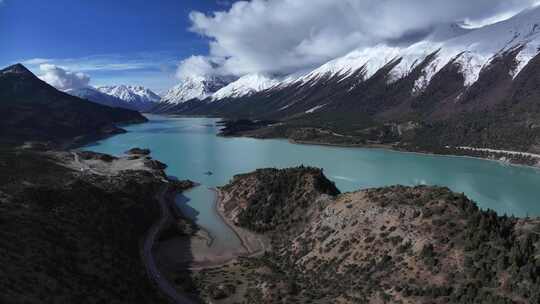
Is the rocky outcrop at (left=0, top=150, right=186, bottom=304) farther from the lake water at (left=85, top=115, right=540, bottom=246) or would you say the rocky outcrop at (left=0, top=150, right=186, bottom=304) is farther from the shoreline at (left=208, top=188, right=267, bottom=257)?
the lake water at (left=85, top=115, right=540, bottom=246)

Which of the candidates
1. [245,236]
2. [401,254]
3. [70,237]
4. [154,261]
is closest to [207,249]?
[245,236]

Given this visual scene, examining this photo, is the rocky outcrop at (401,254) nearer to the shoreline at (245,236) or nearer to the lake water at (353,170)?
the shoreline at (245,236)

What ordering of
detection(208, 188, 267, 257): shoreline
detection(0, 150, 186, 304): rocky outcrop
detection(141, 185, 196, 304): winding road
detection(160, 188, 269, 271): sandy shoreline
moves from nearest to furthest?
detection(0, 150, 186, 304): rocky outcrop
detection(141, 185, 196, 304): winding road
detection(160, 188, 269, 271): sandy shoreline
detection(208, 188, 267, 257): shoreline

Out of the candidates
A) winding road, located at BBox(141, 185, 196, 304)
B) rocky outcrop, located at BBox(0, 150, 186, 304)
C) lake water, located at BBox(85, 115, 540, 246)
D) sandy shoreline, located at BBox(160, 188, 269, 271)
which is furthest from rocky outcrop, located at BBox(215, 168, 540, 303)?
lake water, located at BBox(85, 115, 540, 246)

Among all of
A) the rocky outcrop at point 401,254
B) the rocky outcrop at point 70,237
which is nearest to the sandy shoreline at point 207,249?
the rocky outcrop at point 401,254

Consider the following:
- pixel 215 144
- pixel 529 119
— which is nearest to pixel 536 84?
pixel 529 119

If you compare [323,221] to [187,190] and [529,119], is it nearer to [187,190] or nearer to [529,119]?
[187,190]

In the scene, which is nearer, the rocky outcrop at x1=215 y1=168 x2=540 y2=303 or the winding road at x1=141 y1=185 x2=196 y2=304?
the rocky outcrop at x1=215 y1=168 x2=540 y2=303

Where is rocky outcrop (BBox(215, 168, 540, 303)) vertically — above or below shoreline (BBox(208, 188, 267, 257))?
above
